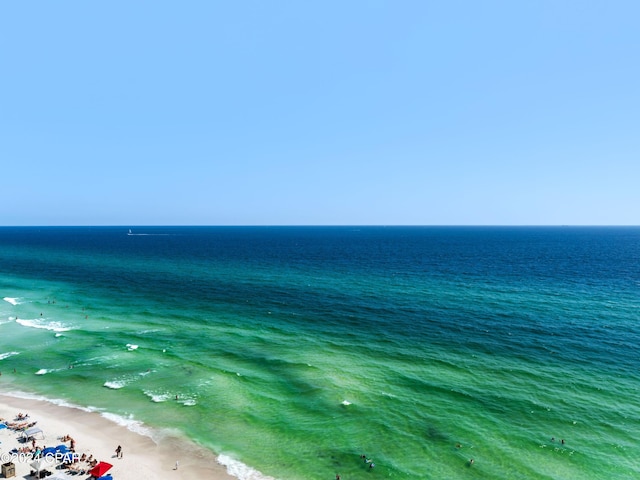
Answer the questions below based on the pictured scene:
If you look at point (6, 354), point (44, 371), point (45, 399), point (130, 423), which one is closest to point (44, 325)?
point (6, 354)

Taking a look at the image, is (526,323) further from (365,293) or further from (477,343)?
(365,293)

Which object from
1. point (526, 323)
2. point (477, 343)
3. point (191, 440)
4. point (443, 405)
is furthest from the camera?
point (526, 323)

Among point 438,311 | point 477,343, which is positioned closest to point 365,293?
point 438,311

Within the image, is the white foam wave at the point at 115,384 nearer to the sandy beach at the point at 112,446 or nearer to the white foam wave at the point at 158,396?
the white foam wave at the point at 158,396

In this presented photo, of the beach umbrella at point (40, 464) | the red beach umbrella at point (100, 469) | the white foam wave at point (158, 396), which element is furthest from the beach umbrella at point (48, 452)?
the white foam wave at point (158, 396)

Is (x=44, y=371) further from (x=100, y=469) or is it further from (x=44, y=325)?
(x=100, y=469)
